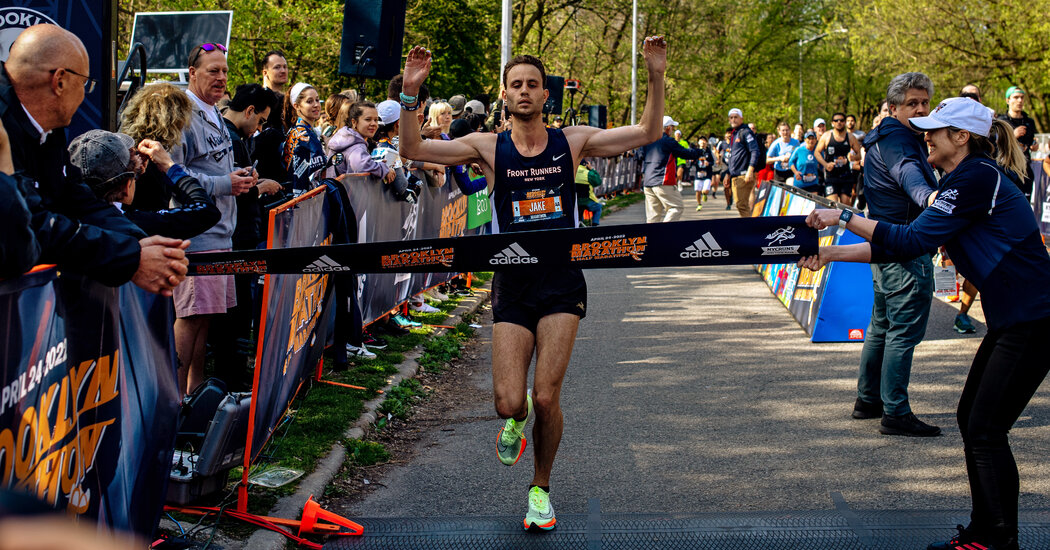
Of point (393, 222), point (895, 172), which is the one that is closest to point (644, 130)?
point (895, 172)

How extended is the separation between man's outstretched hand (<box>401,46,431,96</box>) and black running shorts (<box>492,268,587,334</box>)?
0.95m

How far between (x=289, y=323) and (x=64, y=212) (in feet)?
6.61

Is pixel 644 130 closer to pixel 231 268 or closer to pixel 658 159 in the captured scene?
pixel 231 268

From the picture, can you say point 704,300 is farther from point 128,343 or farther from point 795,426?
point 128,343

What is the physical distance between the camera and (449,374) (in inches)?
319

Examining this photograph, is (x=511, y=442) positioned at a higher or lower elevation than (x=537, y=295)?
lower

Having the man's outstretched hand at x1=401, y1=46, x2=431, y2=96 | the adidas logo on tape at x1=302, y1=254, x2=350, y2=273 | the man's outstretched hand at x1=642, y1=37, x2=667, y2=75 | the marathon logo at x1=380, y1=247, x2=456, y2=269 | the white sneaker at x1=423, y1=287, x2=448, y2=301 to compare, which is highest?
the man's outstretched hand at x1=642, y1=37, x2=667, y2=75

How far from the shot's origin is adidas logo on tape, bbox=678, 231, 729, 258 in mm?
4309

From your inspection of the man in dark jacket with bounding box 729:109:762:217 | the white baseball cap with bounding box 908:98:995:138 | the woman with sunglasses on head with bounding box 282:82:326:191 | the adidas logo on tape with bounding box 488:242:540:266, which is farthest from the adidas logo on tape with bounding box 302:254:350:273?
the man in dark jacket with bounding box 729:109:762:217

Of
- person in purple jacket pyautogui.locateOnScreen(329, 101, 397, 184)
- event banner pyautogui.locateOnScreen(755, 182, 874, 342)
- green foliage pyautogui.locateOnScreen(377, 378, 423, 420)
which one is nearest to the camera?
green foliage pyautogui.locateOnScreen(377, 378, 423, 420)

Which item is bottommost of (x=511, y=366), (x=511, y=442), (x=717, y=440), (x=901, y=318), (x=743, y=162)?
(x=717, y=440)

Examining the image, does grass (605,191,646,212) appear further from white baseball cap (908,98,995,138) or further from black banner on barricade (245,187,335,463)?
white baseball cap (908,98,995,138)

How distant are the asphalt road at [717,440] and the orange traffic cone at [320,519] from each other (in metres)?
0.34

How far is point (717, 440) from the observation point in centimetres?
606
